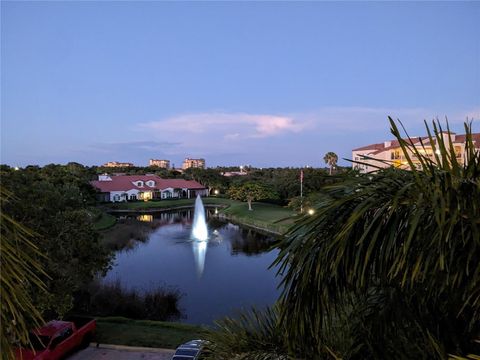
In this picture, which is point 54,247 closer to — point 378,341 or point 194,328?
point 194,328

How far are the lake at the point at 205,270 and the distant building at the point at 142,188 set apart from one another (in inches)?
1239

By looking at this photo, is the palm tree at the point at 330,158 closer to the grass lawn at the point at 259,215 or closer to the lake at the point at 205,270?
the grass lawn at the point at 259,215

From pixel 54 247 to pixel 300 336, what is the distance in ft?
38.0

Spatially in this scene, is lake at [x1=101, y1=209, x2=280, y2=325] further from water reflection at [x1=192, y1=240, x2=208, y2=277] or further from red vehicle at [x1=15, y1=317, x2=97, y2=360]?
red vehicle at [x1=15, y1=317, x2=97, y2=360]

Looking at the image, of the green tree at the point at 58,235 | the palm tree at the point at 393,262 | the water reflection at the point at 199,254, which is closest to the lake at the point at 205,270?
the water reflection at the point at 199,254

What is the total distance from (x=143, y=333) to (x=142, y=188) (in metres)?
61.8

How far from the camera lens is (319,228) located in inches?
103

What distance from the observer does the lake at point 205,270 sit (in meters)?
18.4

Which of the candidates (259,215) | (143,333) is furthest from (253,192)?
(143,333)

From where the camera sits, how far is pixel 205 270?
79.6 feet

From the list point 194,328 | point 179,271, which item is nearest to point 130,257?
point 179,271

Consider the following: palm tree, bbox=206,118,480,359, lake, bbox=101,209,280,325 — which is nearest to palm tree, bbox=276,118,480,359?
palm tree, bbox=206,118,480,359

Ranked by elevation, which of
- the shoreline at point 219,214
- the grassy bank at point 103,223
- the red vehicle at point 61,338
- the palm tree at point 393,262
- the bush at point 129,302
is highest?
the palm tree at point 393,262

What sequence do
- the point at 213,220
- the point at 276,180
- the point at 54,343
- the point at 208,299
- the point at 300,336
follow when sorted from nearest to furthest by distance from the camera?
1. the point at 300,336
2. the point at 54,343
3. the point at 208,299
4. the point at 213,220
5. the point at 276,180
